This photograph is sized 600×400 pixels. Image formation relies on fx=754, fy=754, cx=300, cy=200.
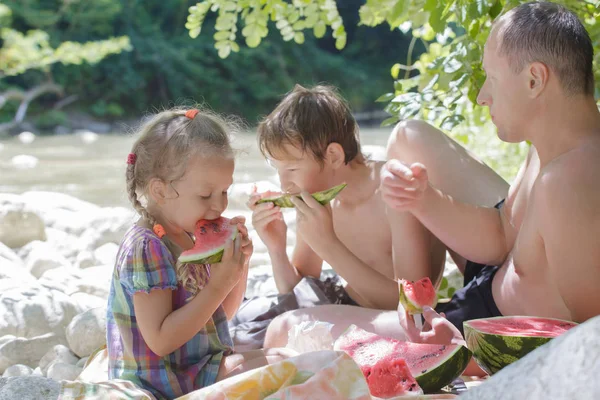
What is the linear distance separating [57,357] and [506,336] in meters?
2.26

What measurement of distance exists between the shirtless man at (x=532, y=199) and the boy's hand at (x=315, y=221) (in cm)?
32

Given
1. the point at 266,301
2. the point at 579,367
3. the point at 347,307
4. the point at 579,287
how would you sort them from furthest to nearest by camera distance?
the point at 266,301 → the point at 347,307 → the point at 579,287 → the point at 579,367

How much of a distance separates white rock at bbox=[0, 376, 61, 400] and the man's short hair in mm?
1899

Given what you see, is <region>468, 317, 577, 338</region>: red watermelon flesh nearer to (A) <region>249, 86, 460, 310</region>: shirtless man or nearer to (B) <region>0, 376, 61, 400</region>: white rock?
(A) <region>249, 86, 460, 310</region>: shirtless man

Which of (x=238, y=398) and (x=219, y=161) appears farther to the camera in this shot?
(x=219, y=161)

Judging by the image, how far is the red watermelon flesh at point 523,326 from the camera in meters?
2.45

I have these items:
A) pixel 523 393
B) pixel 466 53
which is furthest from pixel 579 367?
pixel 466 53

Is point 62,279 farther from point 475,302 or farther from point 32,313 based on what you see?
point 475,302

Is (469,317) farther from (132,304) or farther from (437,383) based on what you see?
(132,304)

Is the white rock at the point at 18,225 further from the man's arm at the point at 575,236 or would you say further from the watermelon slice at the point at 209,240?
the man's arm at the point at 575,236

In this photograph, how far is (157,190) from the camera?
274cm

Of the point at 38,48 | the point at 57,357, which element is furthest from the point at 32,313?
the point at 38,48

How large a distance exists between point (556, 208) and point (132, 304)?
4.81 feet

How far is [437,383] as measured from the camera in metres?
2.49
